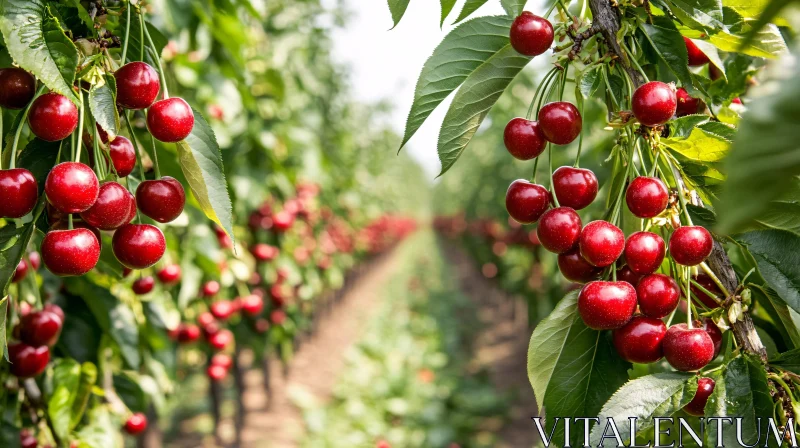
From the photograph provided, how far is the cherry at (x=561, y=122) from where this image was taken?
1019 millimetres

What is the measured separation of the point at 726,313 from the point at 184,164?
Result: 0.99 m

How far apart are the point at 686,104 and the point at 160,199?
104 centimetres

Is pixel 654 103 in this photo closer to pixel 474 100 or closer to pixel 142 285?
pixel 474 100

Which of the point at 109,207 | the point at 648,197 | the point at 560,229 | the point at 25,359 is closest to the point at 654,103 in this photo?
the point at 648,197

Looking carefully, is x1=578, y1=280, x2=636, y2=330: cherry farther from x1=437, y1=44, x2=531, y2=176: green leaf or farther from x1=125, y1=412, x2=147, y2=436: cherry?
x1=125, y1=412, x2=147, y2=436: cherry

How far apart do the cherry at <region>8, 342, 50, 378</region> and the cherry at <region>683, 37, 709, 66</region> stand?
1.67 meters

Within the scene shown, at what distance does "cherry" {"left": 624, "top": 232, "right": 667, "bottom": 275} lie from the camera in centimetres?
96

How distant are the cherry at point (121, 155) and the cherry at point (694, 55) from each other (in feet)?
3.79

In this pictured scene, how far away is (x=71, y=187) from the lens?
872mm

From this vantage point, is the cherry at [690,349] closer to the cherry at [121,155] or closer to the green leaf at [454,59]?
the green leaf at [454,59]

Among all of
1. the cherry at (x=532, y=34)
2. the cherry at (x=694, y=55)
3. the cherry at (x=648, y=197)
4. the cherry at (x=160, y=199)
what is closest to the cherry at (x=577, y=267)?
the cherry at (x=648, y=197)

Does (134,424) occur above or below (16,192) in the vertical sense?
below

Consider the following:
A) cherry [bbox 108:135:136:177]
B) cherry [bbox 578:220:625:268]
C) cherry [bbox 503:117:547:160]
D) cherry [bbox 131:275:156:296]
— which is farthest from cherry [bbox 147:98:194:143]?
cherry [bbox 131:275:156:296]

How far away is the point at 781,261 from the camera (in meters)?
0.95
